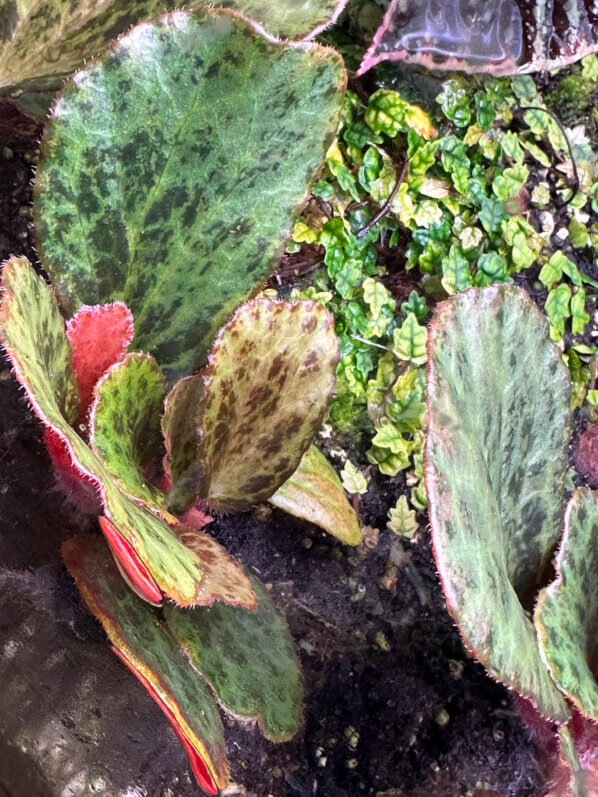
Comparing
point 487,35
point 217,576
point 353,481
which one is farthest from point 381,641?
point 487,35

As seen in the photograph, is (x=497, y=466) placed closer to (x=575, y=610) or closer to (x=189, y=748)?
(x=575, y=610)

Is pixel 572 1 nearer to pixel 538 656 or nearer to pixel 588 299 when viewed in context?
pixel 588 299

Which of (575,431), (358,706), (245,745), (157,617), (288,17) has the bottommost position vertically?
(575,431)

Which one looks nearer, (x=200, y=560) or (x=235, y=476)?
(x=200, y=560)

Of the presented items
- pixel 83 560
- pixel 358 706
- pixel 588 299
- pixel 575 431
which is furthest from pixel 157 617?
pixel 588 299

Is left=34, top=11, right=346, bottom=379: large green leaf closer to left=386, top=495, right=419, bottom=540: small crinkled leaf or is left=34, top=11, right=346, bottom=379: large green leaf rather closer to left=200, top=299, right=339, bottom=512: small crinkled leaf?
left=200, top=299, right=339, bottom=512: small crinkled leaf

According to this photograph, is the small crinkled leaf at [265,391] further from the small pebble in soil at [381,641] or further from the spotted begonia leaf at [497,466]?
the small pebble in soil at [381,641]
